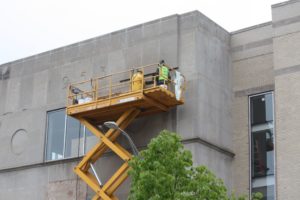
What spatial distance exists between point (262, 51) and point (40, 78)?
1081cm

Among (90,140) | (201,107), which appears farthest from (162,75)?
(90,140)

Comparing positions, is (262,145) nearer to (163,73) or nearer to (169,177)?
(163,73)

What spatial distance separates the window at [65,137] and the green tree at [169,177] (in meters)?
9.59

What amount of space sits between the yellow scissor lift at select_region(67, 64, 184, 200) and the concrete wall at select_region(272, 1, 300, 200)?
13.6 feet

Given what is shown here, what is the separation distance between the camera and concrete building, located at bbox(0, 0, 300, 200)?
29.9 metres

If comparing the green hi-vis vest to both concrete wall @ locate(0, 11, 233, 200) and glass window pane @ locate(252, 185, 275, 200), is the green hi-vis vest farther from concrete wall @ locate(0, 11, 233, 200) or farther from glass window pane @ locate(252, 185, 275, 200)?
glass window pane @ locate(252, 185, 275, 200)

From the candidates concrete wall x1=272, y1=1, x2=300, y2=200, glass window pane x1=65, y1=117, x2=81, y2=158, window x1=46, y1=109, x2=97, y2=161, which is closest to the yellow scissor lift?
window x1=46, y1=109, x2=97, y2=161

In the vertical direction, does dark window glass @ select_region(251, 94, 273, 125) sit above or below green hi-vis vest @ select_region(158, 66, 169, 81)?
below

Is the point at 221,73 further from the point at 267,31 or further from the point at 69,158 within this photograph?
the point at 69,158

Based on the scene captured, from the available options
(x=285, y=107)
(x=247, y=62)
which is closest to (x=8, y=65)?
(x=247, y=62)

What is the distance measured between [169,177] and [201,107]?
837 centimetres

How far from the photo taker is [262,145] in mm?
31156

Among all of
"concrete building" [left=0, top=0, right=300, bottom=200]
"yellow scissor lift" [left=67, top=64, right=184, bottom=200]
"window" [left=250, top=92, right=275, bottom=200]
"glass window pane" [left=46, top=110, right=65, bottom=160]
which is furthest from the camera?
"glass window pane" [left=46, top=110, right=65, bottom=160]

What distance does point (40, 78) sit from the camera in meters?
35.6
